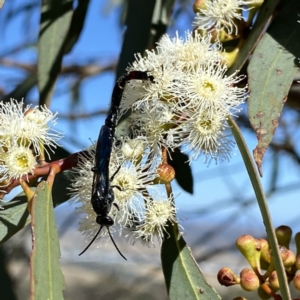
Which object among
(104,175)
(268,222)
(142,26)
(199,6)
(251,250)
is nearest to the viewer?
(268,222)

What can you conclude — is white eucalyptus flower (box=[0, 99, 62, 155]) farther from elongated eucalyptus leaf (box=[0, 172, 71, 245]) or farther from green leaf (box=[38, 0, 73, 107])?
green leaf (box=[38, 0, 73, 107])

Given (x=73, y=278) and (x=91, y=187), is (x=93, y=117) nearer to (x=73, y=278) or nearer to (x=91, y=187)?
(x=73, y=278)

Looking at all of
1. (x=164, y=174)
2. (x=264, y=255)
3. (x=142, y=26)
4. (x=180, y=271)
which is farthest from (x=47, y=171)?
(x=142, y=26)

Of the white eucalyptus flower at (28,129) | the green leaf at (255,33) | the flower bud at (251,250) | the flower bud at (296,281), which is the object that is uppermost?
the green leaf at (255,33)

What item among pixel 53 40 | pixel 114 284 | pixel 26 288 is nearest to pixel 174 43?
pixel 53 40

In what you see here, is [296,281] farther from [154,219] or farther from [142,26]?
[142,26]

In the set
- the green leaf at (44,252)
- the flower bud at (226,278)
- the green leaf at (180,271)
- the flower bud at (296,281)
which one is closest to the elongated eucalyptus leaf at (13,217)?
the green leaf at (44,252)

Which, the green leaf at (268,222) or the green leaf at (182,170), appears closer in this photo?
the green leaf at (268,222)

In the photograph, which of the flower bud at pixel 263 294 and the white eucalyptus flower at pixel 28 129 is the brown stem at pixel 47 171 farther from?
the flower bud at pixel 263 294
